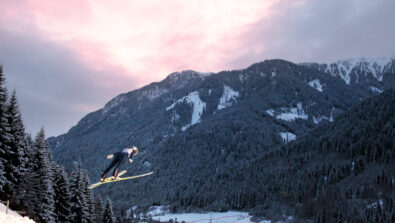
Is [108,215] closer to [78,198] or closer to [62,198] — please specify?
[78,198]

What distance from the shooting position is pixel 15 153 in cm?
3256

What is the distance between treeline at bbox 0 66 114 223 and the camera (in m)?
31.6

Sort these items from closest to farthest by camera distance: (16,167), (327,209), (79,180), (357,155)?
1. (16,167)
2. (79,180)
3. (327,209)
4. (357,155)

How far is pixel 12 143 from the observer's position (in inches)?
1287

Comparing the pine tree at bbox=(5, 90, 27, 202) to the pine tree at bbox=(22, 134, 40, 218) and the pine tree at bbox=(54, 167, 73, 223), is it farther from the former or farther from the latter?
the pine tree at bbox=(54, 167, 73, 223)

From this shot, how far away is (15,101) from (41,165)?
7193 mm

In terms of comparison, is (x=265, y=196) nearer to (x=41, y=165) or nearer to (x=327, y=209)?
(x=327, y=209)

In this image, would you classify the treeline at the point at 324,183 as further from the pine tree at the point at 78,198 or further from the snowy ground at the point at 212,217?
the pine tree at the point at 78,198

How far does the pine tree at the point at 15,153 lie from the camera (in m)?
32.4

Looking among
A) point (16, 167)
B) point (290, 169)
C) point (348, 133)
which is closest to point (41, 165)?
point (16, 167)

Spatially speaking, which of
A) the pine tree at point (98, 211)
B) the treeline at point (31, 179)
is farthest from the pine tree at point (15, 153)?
the pine tree at point (98, 211)

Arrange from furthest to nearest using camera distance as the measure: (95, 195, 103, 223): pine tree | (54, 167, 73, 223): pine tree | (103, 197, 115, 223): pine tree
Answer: (103, 197, 115, 223): pine tree → (95, 195, 103, 223): pine tree → (54, 167, 73, 223): pine tree

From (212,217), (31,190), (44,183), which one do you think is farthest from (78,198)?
(212,217)

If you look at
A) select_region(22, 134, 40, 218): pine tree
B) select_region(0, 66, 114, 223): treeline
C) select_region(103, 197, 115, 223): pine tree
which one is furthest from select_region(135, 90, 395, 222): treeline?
select_region(22, 134, 40, 218): pine tree
